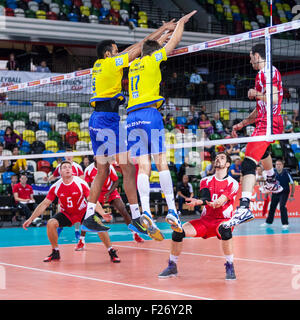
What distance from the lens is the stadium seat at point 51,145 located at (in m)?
18.1

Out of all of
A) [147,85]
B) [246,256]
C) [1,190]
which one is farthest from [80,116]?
[147,85]

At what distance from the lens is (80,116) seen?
2086 centimetres

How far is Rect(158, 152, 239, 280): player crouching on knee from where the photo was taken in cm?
745

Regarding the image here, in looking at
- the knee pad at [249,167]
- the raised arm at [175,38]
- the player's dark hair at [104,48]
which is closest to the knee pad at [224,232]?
the knee pad at [249,167]

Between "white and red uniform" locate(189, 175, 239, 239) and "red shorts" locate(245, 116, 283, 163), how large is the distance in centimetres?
46

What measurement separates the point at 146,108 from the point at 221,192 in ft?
5.33

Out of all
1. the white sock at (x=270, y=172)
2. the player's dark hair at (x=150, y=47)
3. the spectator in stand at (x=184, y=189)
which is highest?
the player's dark hair at (x=150, y=47)

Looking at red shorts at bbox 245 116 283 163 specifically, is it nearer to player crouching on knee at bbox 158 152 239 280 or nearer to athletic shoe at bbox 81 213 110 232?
player crouching on knee at bbox 158 152 239 280

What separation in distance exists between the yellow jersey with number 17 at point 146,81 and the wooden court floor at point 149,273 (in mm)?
2140

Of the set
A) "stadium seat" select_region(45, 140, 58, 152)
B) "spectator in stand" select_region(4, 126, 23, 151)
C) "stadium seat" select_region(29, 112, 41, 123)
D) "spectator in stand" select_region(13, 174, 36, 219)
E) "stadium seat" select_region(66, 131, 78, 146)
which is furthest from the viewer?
"stadium seat" select_region(29, 112, 41, 123)

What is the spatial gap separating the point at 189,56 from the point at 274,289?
69.4ft

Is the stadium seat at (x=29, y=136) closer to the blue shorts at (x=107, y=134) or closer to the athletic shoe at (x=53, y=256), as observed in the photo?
the athletic shoe at (x=53, y=256)

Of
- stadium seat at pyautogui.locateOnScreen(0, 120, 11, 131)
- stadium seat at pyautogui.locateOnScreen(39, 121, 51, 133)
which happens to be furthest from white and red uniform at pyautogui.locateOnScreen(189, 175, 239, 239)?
stadium seat at pyautogui.locateOnScreen(39, 121, 51, 133)
